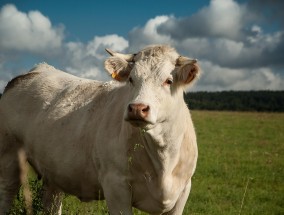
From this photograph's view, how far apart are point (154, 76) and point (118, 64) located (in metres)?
0.58

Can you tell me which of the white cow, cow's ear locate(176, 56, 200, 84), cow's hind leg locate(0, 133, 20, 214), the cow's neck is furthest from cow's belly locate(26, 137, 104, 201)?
cow's ear locate(176, 56, 200, 84)

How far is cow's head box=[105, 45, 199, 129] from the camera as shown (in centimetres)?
420

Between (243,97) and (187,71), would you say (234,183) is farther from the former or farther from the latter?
(243,97)

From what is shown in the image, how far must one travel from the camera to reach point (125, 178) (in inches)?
186

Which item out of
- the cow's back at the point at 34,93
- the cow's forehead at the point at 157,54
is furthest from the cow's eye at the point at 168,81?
the cow's back at the point at 34,93

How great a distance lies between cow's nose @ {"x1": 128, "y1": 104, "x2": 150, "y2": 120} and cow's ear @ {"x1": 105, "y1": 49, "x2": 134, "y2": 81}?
1.05 meters

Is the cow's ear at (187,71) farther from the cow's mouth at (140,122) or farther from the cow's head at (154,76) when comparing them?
the cow's mouth at (140,122)

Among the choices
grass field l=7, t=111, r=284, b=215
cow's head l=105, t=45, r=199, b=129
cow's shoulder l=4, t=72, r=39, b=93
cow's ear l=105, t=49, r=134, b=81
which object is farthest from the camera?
grass field l=7, t=111, r=284, b=215

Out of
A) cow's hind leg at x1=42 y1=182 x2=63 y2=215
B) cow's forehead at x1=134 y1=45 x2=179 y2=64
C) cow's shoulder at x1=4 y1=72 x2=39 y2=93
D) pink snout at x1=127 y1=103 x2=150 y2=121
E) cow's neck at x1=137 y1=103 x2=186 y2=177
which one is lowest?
cow's hind leg at x1=42 y1=182 x2=63 y2=215

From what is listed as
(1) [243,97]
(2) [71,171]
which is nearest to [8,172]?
(2) [71,171]

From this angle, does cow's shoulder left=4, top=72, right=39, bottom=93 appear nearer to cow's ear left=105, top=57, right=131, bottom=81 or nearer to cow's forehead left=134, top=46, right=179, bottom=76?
cow's ear left=105, top=57, right=131, bottom=81

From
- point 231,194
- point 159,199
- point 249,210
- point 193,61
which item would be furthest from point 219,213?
point 193,61

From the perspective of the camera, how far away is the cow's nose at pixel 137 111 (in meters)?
3.94

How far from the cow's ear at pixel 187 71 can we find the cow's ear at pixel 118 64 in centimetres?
64
